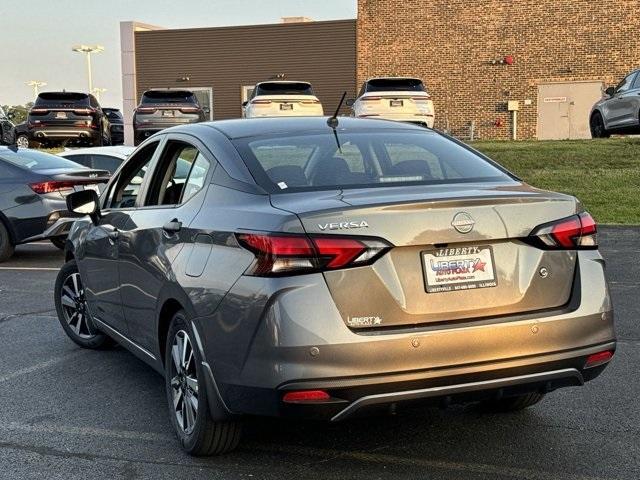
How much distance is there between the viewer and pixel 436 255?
12.5 ft

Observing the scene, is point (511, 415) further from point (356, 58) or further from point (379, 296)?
point (356, 58)

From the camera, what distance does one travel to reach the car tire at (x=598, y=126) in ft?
71.3

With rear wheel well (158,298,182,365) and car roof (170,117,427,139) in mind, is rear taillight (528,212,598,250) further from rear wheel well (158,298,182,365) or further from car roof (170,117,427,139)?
rear wheel well (158,298,182,365)

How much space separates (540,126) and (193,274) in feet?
105

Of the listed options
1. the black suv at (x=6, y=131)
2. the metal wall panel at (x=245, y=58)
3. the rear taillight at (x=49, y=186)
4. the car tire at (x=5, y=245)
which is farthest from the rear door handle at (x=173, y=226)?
the metal wall panel at (x=245, y=58)

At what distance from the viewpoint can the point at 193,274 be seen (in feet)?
13.9

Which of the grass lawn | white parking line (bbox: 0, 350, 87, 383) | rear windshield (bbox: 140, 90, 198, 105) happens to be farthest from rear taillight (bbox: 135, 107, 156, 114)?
white parking line (bbox: 0, 350, 87, 383)

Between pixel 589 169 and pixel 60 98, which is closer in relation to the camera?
pixel 589 169

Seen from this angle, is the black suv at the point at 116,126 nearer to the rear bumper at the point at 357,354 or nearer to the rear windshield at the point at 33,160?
the rear windshield at the point at 33,160

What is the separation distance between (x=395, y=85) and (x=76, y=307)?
1732cm

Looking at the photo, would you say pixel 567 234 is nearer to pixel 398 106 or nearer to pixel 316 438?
pixel 316 438

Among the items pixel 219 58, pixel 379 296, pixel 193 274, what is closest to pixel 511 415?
pixel 379 296

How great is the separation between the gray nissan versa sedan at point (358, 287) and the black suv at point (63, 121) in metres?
21.8

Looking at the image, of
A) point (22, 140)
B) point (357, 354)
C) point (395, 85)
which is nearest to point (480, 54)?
point (395, 85)
